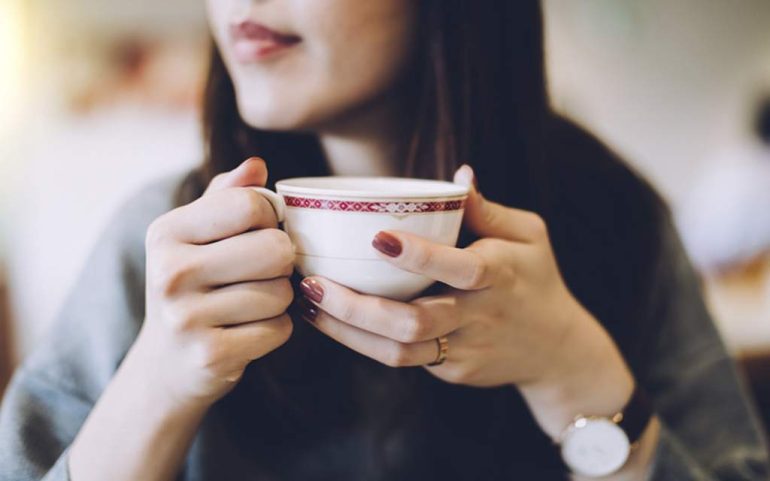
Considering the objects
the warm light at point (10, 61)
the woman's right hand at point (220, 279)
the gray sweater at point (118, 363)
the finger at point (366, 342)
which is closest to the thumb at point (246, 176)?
the woman's right hand at point (220, 279)

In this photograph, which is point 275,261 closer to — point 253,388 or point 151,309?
point 151,309

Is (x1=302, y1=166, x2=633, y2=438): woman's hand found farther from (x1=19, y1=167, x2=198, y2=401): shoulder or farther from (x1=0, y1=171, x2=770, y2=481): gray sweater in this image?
(x1=19, y1=167, x2=198, y2=401): shoulder

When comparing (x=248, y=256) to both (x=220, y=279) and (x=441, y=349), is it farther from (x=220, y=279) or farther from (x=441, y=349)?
(x=441, y=349)

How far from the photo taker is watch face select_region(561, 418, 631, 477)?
70 centimetres

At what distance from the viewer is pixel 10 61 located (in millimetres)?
2213

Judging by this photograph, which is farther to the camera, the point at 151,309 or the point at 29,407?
the point at 29,407

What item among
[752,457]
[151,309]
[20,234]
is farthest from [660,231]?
[20,234]

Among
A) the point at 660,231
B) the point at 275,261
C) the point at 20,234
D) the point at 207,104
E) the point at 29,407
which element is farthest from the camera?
the point at 20,234

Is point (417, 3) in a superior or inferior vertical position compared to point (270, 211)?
superior

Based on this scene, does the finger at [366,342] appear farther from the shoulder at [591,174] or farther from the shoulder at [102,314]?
the shoulder at [591,174]

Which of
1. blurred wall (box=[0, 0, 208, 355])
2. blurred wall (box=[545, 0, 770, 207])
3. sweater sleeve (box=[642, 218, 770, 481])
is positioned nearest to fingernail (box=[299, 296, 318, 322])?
sweater sleeve (box=[642, 218, 770, 481])

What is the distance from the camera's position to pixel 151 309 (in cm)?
48

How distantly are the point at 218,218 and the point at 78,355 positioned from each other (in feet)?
1.38

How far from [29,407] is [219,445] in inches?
8.6
